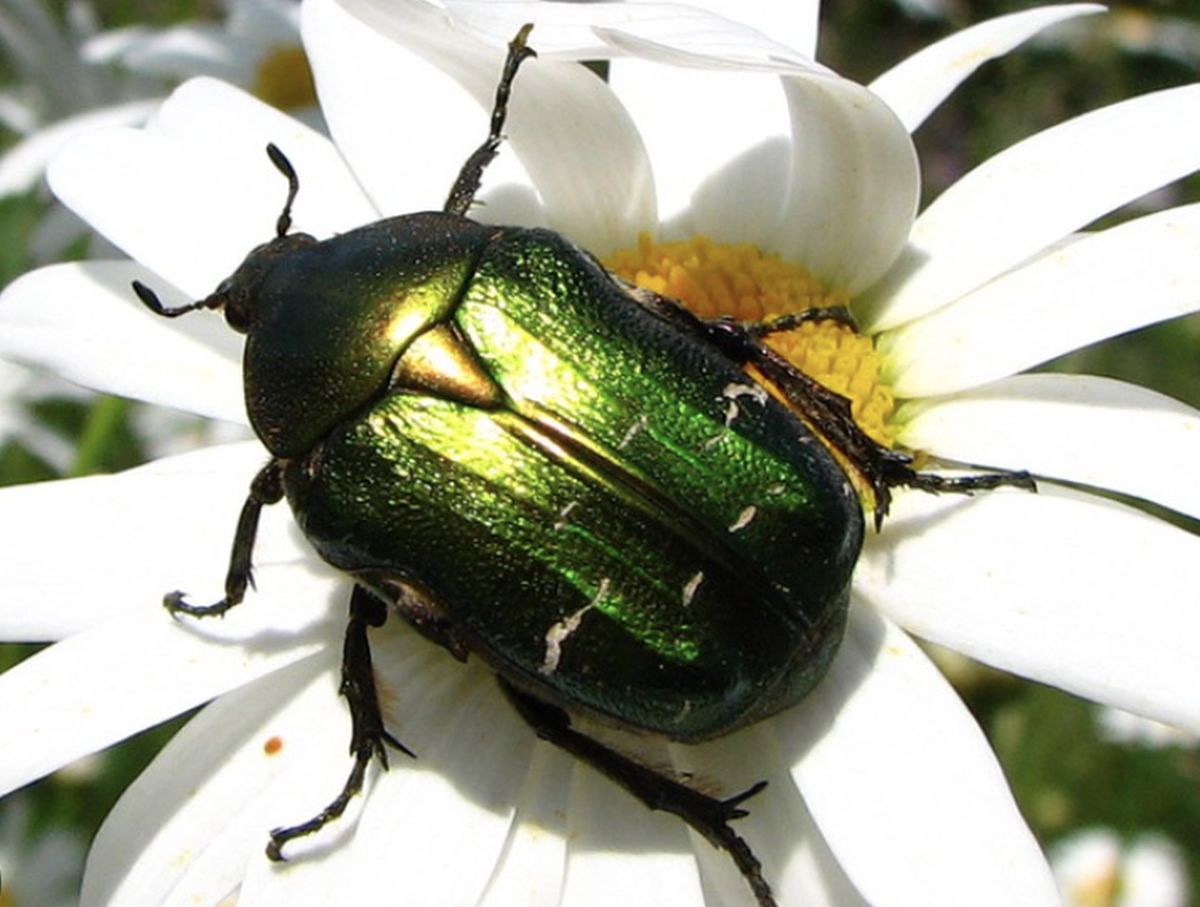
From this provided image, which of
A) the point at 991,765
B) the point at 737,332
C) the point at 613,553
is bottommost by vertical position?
the point at 991,765

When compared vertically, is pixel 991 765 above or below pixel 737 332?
below

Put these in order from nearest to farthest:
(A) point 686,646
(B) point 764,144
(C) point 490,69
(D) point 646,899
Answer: (A) point 686,646 → (D) point 646,899 → (C) point 490,69 → (B) point 764,144

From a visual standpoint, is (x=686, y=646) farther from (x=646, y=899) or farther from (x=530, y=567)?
(x=646, y=899)

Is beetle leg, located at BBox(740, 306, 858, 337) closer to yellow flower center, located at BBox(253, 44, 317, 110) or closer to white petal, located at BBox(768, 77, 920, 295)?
white petal, located at BBox(768, 77, 920, 295)

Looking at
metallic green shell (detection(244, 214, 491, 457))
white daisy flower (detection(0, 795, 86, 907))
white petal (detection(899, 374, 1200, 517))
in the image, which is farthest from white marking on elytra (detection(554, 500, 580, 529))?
white daisy flower (detection(0, 795, 86, 907))

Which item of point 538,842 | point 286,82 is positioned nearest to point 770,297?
point 538,842

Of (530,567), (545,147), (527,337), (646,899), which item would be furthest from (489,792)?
(545,147)

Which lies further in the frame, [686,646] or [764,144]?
[764,144]
